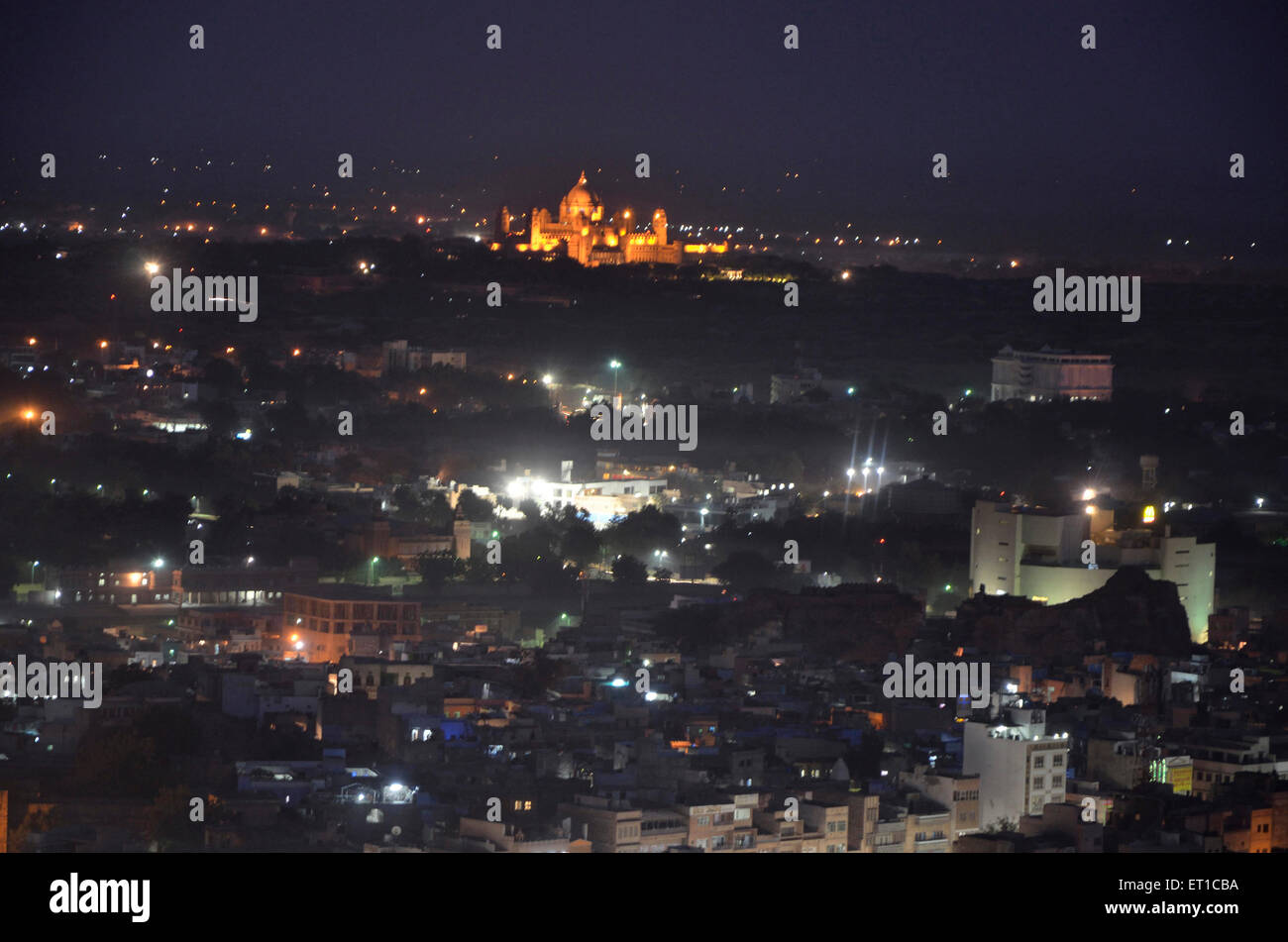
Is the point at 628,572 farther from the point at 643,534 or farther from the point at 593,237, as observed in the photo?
the point at 593,237

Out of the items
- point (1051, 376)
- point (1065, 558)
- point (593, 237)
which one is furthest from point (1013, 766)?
point (593, 237)

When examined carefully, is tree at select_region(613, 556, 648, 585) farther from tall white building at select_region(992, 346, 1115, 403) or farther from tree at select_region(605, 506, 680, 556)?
tall white building at select_region(992, 346, 1115, 403)

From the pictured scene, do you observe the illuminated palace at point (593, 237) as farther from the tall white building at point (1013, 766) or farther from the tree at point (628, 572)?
the tall white building at point (1013, 766)

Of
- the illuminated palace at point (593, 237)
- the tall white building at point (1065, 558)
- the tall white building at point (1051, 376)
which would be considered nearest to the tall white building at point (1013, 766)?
the tall white building at point (1065, 558)

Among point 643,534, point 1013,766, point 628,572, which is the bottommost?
point 1013,766
